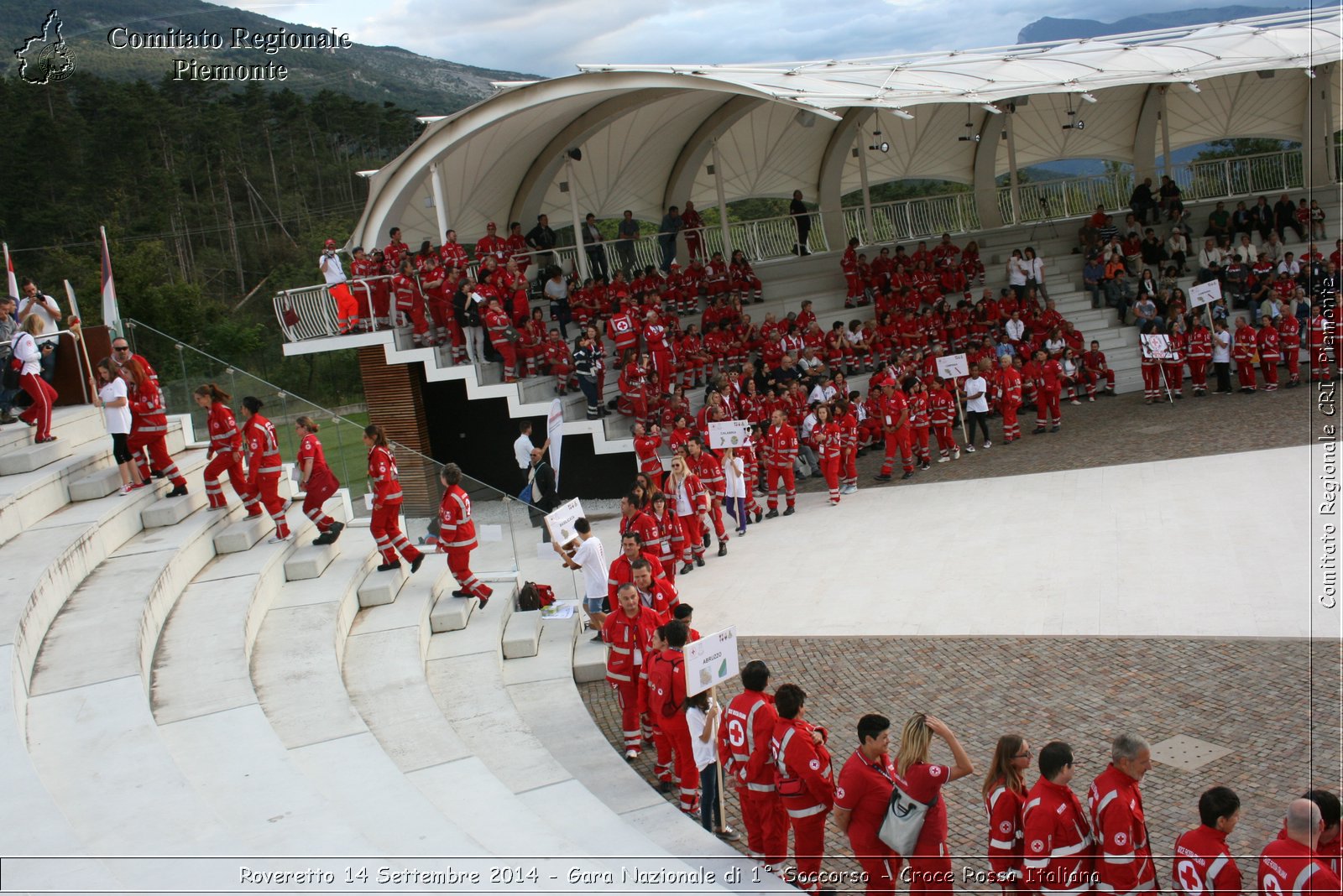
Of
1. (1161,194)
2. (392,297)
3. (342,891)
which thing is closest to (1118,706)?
(342,891)

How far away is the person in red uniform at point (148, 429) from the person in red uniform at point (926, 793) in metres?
8.91

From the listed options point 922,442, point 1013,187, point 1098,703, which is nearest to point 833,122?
point 1013,187

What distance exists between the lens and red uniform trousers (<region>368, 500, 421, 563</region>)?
37.9 ft

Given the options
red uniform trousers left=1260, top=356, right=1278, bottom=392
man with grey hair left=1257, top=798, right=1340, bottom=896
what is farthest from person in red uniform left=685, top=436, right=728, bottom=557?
red uniform trousers left=1260, top=356, right=1278, bottom=392

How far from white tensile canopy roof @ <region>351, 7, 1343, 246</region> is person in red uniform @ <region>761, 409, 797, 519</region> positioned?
4780 millimetres

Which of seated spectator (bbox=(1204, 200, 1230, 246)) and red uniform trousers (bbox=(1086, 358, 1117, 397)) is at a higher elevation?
seated spectator (bbox=(1204, 200, 1230, 246))

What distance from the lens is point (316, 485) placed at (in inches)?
467

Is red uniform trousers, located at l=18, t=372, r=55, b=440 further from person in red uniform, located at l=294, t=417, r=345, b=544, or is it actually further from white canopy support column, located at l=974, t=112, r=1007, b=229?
white canopy support column, located at l=974, t=112, r=1007, b=229

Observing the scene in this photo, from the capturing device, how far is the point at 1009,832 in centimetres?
586

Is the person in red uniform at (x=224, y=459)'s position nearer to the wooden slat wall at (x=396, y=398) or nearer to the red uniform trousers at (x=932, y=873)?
the red uniform trousers at (x=932, y=873)

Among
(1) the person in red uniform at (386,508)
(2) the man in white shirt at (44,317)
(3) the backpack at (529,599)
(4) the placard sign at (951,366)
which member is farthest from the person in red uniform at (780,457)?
(2) the man in white shirt at (44,317)

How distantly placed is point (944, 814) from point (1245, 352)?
54.2 ft

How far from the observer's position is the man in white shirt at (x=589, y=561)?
1132cm

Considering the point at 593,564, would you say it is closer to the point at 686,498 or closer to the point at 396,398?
the point at 686,498
